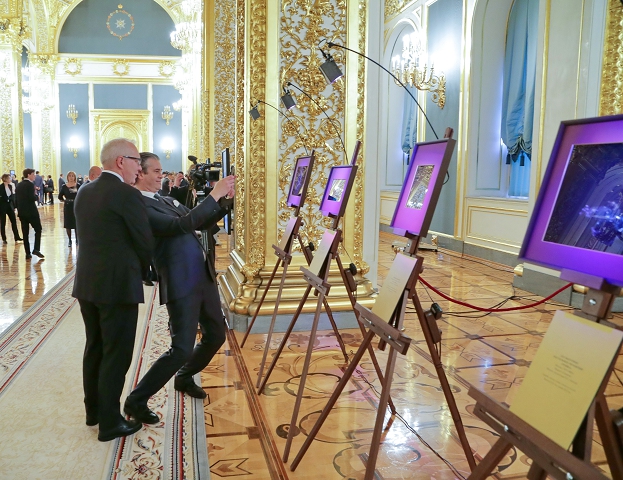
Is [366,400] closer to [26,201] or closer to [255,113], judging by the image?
[255,113]

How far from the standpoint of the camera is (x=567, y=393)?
131 centimetres

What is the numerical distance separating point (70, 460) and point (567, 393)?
2.43 m

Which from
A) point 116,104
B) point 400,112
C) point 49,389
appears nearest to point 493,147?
point 400,112

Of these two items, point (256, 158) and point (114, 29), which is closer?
point (256, 158)

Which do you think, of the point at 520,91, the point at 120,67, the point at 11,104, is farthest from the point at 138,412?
the point at 120,67

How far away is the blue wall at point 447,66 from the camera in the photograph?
1041 centimetres

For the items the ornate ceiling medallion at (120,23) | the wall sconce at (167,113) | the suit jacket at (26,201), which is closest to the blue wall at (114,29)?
the ornate ceiling medallion at (120,23)

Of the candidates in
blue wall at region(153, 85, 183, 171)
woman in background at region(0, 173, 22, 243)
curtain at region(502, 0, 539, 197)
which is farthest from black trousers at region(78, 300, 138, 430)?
blue wall at region(153, 85, 183, 171)

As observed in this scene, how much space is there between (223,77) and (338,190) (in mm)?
7939

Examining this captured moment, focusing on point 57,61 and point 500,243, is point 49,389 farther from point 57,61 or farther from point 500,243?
point 57,61

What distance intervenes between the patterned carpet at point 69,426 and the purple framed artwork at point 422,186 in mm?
1503

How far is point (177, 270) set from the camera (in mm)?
3221

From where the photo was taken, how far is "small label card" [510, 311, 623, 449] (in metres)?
1.26

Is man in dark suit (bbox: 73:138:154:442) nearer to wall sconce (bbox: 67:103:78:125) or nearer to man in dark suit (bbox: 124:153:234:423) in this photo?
man in dark suit (bbox: 124:153:234:423)
